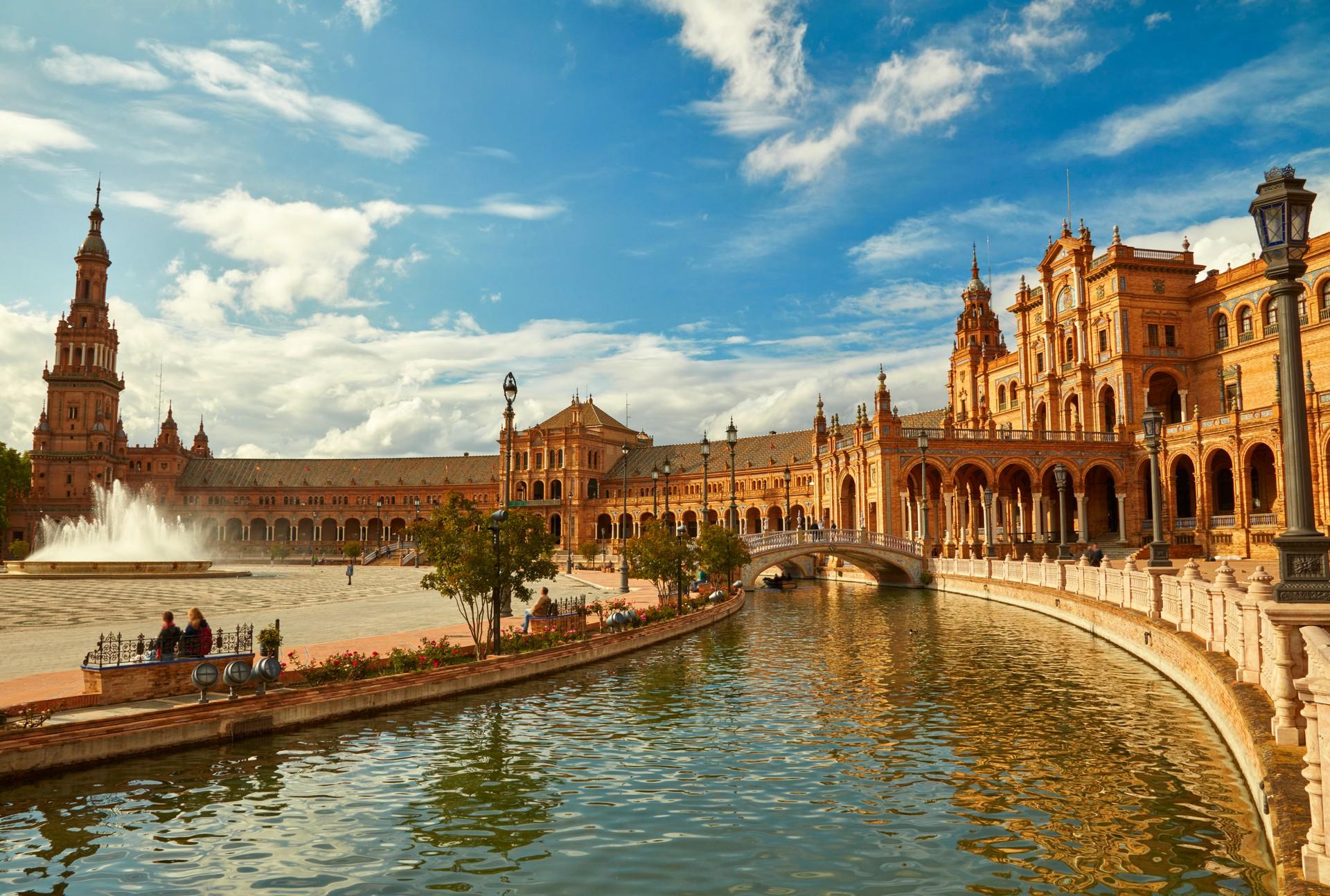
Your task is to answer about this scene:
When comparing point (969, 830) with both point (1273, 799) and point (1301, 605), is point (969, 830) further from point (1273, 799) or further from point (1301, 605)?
point (1301, 605)

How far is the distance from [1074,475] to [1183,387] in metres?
11.3

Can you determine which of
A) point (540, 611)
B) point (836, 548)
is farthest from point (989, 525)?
point (540, 611)

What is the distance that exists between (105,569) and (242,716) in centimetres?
5496

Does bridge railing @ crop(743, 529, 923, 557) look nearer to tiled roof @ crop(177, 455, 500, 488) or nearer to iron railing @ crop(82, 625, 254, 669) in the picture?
iron railing @ crop(82, 625, 254, 669)

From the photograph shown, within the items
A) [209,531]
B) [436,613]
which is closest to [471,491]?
[209,531]

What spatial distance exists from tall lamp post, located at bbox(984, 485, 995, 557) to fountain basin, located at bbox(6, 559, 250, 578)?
5165 cm

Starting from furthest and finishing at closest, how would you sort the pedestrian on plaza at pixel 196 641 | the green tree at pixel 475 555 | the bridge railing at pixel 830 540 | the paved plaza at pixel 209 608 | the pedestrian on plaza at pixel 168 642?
1. the bridge railing at pixel 830 540
2. the paved plaza at pixel 209 608
3. the green tree at pixel 475 555
4. the pedestrian on plaza at pixel 196 641
5. the pedestrian on plaza at pixel 168 642

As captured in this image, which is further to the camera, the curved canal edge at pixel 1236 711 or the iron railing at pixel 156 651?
the iron railing at pixel 156 651

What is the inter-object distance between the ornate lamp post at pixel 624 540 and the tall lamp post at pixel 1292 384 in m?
29.8

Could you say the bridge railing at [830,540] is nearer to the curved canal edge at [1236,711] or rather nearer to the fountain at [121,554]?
the curved canal edge at [1236,711]

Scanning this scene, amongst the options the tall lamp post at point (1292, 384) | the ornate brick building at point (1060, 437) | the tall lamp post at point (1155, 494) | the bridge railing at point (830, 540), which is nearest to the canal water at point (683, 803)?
the tall lamp post at point (1292, 384)

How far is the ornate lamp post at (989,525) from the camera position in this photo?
56062 millimetres

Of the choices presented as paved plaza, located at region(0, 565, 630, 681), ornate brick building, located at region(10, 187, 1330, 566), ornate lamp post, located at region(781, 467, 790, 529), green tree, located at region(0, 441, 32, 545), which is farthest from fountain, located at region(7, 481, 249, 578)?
ornate lamp post, located at region(781, 467, 790, 529)

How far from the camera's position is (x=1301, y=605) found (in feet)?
36.0
